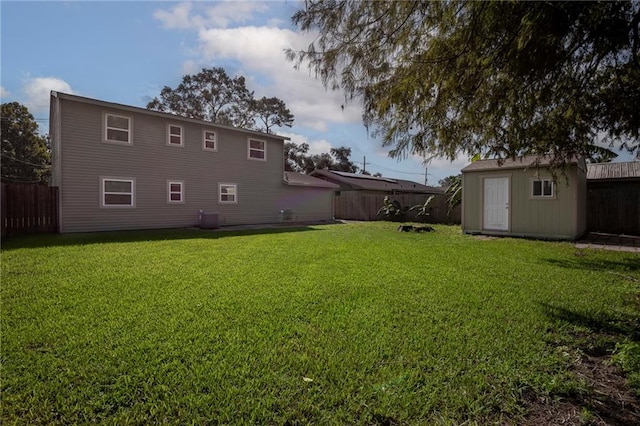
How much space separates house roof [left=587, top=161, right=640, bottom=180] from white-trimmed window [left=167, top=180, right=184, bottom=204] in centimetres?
1753

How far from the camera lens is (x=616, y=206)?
1207 cm

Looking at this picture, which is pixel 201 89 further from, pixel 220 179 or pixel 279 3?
pixel 279 3

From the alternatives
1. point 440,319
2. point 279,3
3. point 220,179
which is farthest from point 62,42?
point 220,179

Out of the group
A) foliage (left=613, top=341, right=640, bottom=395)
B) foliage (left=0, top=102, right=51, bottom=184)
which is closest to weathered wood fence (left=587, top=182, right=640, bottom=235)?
foliage (left=613, top=341, right=640, bottom=395)

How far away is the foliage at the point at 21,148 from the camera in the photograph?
2675cm

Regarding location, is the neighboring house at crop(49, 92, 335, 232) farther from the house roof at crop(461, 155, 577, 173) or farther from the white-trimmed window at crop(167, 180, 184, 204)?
the house roof at crop(461, 155, 577, 173)

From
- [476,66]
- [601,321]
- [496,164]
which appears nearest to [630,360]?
[601,321]

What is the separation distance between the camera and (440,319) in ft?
11.2

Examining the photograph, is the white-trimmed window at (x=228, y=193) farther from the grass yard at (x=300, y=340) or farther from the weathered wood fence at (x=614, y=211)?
the weathered wood fence at (x=614, y=211)

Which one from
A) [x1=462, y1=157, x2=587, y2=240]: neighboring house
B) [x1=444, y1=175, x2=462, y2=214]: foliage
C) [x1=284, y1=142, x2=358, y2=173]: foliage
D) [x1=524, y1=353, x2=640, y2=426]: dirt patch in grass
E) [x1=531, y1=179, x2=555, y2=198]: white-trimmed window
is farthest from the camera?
[x1=284, y1=142, x2=358, y2=173]: foliage

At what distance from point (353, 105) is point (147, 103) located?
33070 mm

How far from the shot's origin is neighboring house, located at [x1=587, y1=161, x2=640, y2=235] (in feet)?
38.5

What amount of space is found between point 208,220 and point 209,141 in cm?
377

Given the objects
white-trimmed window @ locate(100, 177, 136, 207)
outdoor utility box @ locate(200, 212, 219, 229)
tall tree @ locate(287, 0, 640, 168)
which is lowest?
outdoor utility box @ locate(200, 212, 219, 229)
